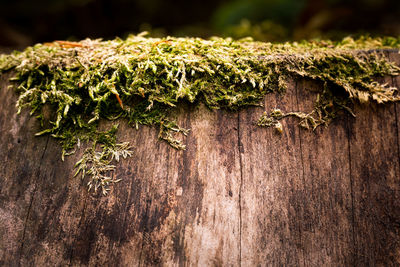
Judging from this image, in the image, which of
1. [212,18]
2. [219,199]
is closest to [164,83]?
[219,199]

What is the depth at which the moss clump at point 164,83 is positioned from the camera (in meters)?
1.54

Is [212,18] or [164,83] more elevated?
[212,18]

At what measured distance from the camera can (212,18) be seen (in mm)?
6629

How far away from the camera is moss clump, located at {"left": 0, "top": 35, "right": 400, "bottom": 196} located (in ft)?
5.04

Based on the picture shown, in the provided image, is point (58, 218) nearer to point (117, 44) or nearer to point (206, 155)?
point (206, 155)

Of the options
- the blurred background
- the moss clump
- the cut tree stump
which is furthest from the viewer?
the blurred background

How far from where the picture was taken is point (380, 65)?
173 cm

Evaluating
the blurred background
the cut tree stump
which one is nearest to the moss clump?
the cut tree stump

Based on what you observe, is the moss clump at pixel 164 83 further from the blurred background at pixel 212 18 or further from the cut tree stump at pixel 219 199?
the blurred background at pixel 212 18

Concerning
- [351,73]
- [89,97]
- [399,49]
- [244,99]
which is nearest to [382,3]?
[399,49]

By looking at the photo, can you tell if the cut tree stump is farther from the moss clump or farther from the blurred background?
the blurred background

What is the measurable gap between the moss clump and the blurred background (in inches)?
147

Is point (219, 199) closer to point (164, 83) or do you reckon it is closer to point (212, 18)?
point (164, 83)

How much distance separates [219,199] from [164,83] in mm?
807
